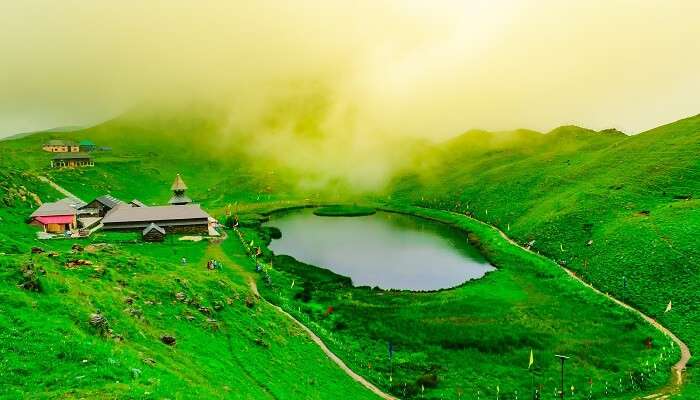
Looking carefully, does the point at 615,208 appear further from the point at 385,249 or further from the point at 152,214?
the point at 152,214

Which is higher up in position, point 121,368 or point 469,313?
point 121,368

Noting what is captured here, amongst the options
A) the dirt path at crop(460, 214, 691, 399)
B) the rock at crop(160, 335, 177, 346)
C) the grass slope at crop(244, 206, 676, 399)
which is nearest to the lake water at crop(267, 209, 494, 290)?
the grass slope at crop(244, 206, 676, 399)

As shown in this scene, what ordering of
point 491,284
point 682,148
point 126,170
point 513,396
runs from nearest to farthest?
point 513,396 → point 491,284 → point 682,148 → point 126,170

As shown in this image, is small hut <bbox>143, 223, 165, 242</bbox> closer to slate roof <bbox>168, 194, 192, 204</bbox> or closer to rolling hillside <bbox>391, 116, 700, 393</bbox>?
slate roof <bbox>168, 194, 192, 204</bbox>

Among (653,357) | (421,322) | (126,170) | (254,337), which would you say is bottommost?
(653,357)

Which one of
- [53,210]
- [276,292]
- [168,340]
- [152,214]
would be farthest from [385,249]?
[168,340]

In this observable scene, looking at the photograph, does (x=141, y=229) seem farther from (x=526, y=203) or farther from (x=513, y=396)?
(x=526, y=203)

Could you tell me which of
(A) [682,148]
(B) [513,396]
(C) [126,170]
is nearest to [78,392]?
(B) [513,396]
